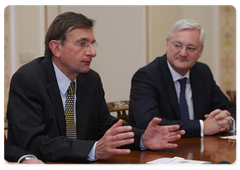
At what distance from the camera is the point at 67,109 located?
7.30 ft

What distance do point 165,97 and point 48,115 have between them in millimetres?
1173

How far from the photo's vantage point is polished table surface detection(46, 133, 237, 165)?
179 centimetres

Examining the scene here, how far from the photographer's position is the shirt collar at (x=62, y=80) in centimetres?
225

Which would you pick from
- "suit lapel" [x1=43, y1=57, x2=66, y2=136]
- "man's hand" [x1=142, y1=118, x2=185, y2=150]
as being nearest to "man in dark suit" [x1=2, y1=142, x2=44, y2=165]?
"suit lapel" [x1=43, y1=57, x2=66, y2=136]

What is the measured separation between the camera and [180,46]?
305cm

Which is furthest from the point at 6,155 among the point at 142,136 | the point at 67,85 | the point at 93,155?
the point at 142,136

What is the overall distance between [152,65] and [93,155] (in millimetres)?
1466

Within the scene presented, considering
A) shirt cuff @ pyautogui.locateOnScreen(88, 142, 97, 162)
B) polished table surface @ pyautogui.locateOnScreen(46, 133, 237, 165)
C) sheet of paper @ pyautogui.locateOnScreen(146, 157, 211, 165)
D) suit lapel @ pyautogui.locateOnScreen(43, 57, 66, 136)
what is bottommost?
polished table surface @ pyautogui.locateOnScreen(46, 133, 237, 165)

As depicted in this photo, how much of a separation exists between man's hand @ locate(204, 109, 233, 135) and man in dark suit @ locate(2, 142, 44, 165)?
1290 mm

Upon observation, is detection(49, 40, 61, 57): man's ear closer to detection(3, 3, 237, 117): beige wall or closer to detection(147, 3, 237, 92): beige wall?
detection(3, 3, 237, 117): beige wall

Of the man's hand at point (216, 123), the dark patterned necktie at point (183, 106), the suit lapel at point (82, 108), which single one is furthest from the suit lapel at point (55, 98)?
the dark patterned necktie at point (183, 106)

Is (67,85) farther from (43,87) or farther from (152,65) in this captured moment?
(152,65)

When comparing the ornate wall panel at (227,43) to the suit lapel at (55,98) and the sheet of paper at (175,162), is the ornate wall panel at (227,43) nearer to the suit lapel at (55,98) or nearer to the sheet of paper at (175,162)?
the suit lapel at (55,98)

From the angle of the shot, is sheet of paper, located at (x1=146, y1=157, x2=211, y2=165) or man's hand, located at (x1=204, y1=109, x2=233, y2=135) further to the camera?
man's hand, located at (x1=204, y1=109, x2=233, y2=135)
